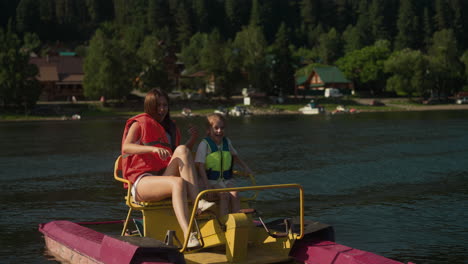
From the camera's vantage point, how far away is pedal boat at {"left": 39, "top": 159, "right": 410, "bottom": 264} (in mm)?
9773

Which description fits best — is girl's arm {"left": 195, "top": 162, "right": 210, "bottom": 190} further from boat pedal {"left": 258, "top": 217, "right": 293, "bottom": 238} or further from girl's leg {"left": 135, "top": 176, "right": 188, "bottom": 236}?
boat pedal {"left": 258, "top": 217, "right": 293, "bottom": 238}

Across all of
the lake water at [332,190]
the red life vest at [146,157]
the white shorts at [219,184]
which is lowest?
the lake water at [332,190]

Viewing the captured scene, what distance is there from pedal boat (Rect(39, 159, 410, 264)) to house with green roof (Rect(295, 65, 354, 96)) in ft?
412

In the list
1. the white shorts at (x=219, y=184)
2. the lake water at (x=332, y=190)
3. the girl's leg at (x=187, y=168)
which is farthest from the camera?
the lake water at (x=332, y=190)

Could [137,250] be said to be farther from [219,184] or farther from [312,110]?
[312,110]

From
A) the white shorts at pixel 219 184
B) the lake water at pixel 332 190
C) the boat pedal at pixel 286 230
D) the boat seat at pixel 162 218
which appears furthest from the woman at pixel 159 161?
the lake water at pixel 332 190

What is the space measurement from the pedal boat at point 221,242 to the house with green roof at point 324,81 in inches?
4946

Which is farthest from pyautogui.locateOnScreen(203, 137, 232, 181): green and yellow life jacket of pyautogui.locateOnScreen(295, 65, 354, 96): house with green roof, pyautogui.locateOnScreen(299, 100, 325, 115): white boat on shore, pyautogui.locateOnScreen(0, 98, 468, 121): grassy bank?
pyautogui.locateOnScreen(295, 65, 354, 96): house with green roof

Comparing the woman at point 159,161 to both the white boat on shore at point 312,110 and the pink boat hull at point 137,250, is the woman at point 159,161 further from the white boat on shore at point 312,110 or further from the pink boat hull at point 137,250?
the white boat on shore at point 312,110

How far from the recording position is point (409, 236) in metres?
15.2

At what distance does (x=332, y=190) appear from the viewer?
23.1 metres

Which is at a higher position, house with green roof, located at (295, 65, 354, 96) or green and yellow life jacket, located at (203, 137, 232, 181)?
green and yellow life jacket, located at (203, 137, 232, 181)

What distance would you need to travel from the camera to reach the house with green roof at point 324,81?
141500mm

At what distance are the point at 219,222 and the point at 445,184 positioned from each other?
1582 centimetres
